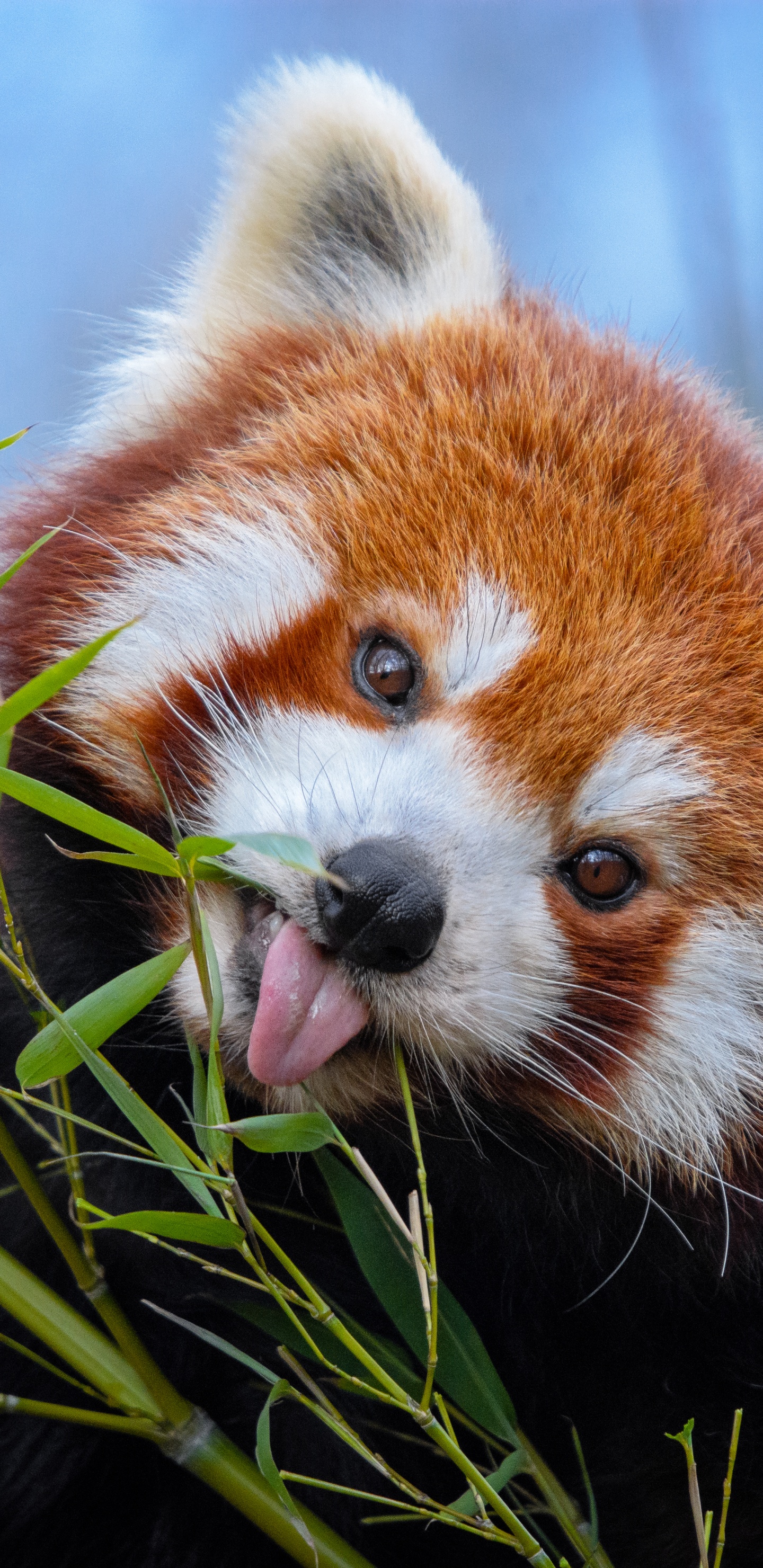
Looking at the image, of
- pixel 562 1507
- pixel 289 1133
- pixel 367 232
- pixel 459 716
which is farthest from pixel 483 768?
A: pixel 367 232

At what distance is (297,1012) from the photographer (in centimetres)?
102

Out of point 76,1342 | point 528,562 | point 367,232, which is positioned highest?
point 367,232

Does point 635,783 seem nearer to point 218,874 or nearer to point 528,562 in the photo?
point 528,562

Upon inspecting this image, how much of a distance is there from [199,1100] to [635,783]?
499mm

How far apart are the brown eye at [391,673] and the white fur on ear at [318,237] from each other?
0.51 m

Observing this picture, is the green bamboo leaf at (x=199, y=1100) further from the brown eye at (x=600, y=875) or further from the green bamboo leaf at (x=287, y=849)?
the brown eye at (x=600, y=875)

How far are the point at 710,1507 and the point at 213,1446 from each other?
597 millimetres

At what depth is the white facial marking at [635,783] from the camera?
116 cm

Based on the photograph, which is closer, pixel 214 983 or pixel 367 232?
pixel 214 983

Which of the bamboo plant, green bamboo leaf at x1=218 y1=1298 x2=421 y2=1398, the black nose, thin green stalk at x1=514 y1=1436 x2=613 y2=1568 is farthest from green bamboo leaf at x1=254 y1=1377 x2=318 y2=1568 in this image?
the black nose

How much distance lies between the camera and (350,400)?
4.50ft

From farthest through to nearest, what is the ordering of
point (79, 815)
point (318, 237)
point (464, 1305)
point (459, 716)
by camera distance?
1. point (318, 237)
2. point (464, 1305)
3. point (459, 716)
4. point (79, 815)

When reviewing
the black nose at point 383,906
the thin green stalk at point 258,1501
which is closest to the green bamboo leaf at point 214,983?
the black nose at point 383,906

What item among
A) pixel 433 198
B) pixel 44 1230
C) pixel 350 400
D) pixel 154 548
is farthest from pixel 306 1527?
pixel 433 198
